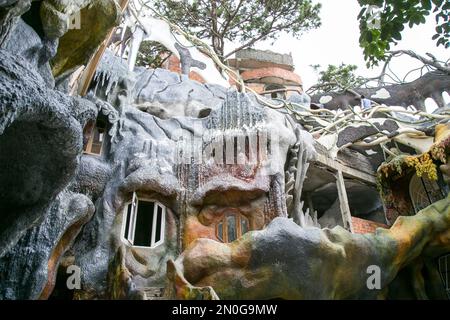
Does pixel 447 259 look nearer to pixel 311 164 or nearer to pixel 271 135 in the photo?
pixel 311 164

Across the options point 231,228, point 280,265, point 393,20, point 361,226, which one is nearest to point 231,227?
point 231,228

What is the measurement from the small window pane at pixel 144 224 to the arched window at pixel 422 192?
9.19m

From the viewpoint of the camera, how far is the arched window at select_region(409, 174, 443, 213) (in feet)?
39.5

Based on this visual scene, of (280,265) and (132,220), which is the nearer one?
(280,265)

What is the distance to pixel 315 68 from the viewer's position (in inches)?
821

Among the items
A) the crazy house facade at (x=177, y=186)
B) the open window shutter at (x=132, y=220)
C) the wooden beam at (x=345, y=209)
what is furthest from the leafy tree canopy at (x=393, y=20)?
the wooden beam at (x=345, y=209)

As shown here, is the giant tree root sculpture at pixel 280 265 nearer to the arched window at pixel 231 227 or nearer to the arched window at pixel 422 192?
the arched window at pixel 231 227

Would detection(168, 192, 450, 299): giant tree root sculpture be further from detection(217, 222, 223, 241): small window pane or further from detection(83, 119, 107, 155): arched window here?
detection(83, 119, 107, 155): arched window

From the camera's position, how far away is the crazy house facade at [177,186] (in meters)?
3.45

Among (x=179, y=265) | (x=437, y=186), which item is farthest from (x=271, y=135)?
(x=437, y=186)

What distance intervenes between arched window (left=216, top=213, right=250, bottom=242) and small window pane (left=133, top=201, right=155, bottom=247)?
195cm

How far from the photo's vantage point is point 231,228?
974cm

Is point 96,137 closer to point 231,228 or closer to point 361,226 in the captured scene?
point 231,228

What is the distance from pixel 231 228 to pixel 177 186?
1.95 meters
